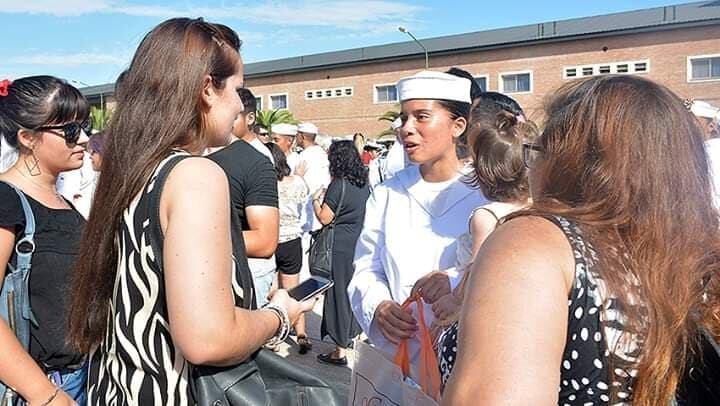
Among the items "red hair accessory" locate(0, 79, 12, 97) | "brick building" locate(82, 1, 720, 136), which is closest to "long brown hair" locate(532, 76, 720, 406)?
"red hair accessory" locate(0, 79, 12, 97)

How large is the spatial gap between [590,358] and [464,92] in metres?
1.92

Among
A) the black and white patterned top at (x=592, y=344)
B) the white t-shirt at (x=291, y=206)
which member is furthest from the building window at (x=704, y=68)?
the black and white patterned top at (x=592, y=344)

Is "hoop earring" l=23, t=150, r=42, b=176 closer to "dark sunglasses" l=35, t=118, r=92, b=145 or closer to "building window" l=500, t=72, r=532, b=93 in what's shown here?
"dark sunglasses" l=35, t=118, r=92, b=145

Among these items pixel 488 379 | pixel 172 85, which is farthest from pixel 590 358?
pixel 172 85

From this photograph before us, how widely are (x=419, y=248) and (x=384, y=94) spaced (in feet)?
122

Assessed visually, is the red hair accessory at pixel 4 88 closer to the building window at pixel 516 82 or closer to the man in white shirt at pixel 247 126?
the man in white shirt at pixel 247 126

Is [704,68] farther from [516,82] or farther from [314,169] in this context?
[314,169]

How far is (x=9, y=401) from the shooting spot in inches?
74.2

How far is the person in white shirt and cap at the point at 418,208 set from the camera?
2652 mm

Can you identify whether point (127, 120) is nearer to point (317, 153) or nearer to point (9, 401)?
point (9, 401)

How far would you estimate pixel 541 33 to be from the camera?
34.0 metres

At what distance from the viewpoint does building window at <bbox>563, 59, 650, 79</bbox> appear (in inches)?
1190

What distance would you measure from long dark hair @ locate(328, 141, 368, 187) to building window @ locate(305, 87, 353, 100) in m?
35.5

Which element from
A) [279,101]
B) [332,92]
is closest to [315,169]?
[332,92]
